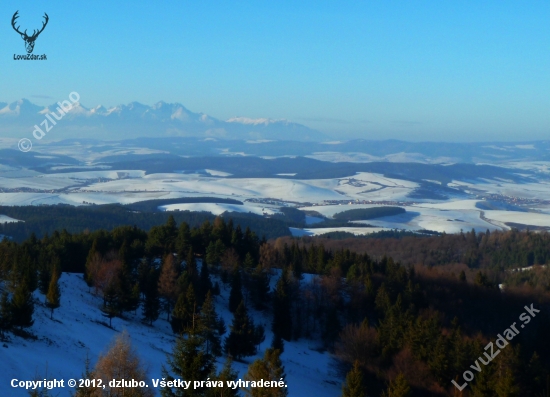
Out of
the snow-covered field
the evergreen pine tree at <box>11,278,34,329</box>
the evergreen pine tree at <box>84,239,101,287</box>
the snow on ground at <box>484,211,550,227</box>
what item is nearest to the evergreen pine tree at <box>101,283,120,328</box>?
the evergreen pine tree at <box>84,239,101,287</box>

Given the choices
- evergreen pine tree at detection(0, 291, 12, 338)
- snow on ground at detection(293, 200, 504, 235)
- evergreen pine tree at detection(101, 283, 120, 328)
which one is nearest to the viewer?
evergreen pine tree at detection(0, 291, 12, 338)

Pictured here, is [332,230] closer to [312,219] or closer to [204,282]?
[312,219]

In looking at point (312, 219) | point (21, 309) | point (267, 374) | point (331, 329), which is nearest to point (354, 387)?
point (267, 374)

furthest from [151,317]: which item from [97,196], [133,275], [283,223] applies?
[97,196]

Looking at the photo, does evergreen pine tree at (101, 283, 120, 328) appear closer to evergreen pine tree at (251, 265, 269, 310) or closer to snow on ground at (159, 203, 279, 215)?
evergreen pine tree at (251, 265, 269, 310)

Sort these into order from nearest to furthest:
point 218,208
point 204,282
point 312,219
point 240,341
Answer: point 240,341 < point 204,282 < point 312,219 < point 218,208

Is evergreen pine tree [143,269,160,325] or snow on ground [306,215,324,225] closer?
evergreen pine tree [143,269,160,325]

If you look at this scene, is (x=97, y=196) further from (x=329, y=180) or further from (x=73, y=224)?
(x=329, y=180)
